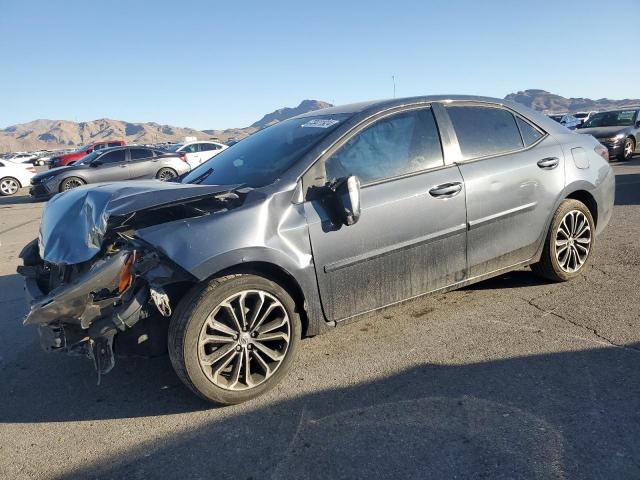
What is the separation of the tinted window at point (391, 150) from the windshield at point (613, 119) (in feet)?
48.9

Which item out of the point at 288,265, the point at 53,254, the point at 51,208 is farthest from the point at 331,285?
the point at 51,208

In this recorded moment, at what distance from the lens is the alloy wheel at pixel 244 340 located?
281 cm

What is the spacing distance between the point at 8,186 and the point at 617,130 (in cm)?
2017

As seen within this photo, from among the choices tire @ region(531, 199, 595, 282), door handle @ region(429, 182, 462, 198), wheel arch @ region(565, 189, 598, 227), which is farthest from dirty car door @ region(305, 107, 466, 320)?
wheel arch @ region(565, 189, 598, 227)

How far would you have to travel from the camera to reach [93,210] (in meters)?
2.95

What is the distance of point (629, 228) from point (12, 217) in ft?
39.9

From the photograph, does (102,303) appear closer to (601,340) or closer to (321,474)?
(321,474)

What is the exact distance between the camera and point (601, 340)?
11.0 ft

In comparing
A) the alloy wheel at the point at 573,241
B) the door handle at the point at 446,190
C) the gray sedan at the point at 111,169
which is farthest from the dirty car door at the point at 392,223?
the gray sedan at the point at 111,169

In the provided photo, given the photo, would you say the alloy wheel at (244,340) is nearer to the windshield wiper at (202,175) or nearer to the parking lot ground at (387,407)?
the parking lot ground at (387,407)

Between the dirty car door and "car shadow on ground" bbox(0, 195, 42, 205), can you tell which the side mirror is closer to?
the dirty car door

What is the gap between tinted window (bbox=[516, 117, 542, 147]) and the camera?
4.18m

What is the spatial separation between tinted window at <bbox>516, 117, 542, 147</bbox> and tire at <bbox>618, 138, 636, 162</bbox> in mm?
12725

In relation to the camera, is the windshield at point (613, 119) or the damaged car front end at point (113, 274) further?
the windshield at point (613, 119)
